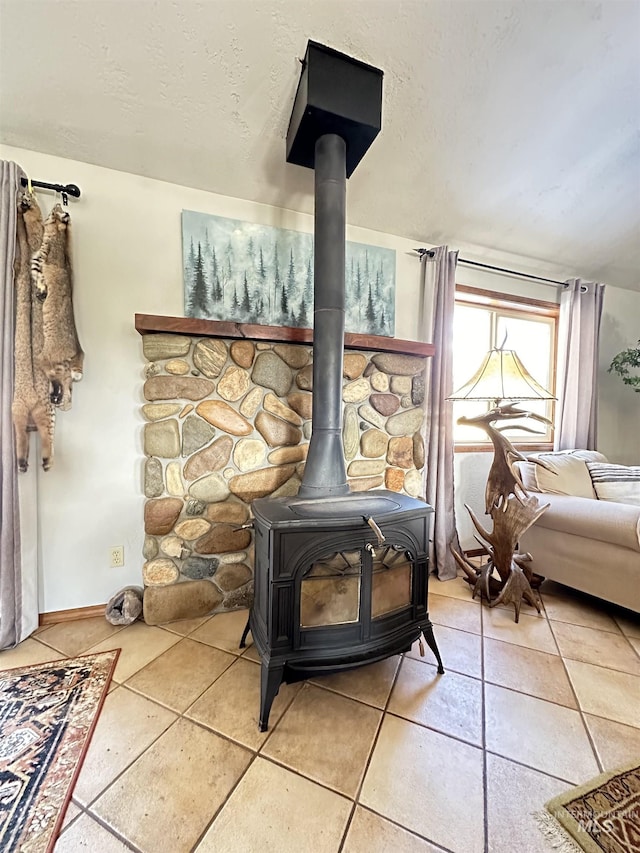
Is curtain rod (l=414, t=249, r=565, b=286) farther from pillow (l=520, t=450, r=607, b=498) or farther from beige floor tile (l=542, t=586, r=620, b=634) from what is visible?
beige floor tile (l=542, t=586, r=620, b=634)

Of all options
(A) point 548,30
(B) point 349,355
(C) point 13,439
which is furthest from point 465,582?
(A) point 548,30

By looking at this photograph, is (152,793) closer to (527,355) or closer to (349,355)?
(349,355)

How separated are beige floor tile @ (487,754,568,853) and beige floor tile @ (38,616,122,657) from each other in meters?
1.64

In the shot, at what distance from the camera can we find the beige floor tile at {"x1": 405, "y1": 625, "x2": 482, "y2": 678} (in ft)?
5.04

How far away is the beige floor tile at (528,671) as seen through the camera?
1386 millimetres

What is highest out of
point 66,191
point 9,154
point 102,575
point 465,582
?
point 9,154

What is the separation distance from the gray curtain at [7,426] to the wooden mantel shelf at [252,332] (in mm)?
531

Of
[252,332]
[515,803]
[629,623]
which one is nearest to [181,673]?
[515,803]

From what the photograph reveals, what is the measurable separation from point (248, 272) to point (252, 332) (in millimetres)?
450

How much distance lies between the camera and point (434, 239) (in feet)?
8.21

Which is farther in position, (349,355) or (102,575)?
(349,355)

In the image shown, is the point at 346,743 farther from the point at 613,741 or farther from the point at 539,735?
the point at 613,741

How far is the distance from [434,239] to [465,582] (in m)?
2.34

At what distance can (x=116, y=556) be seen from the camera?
188 centimetres
